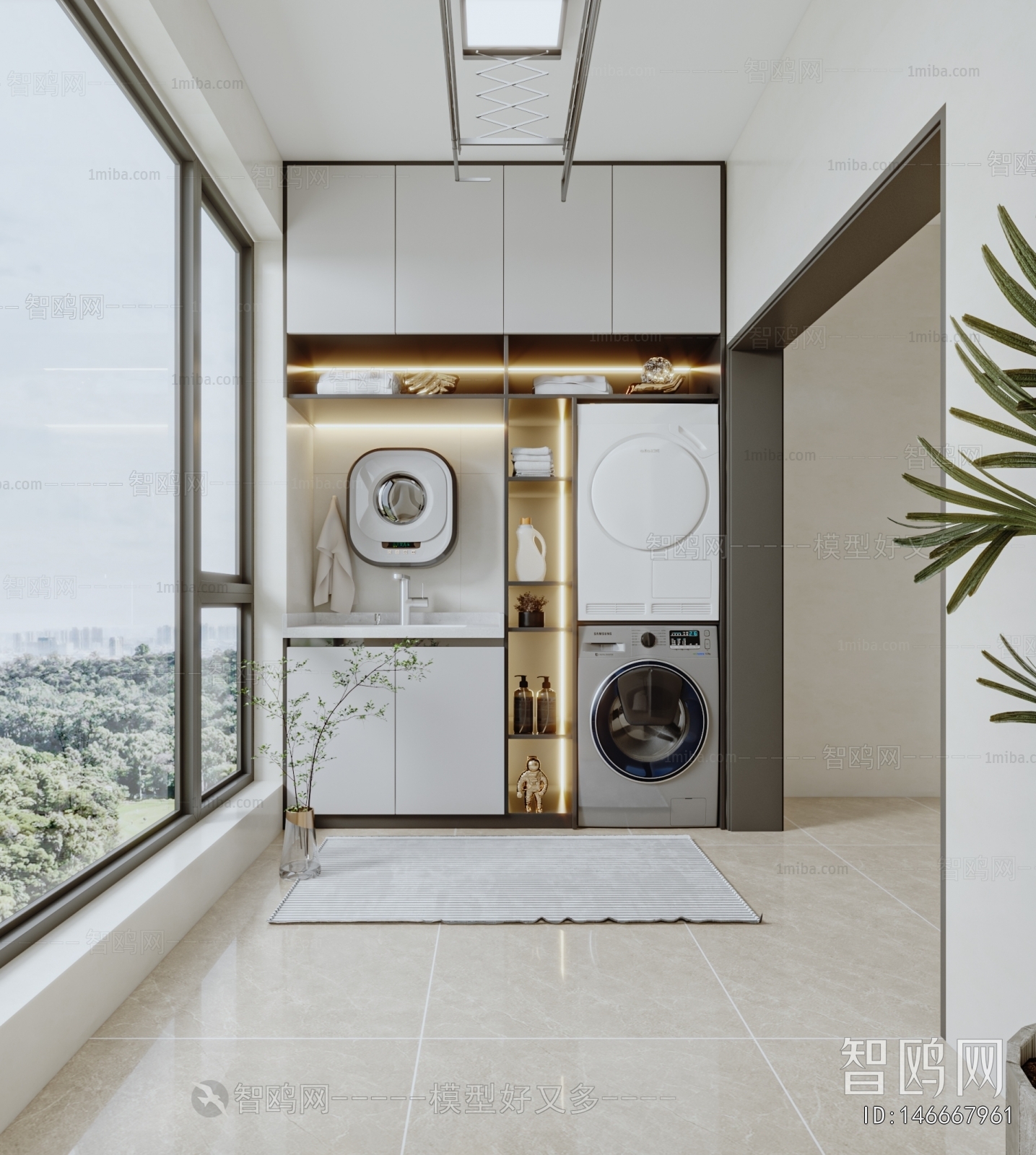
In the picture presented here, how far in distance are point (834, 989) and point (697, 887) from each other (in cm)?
80

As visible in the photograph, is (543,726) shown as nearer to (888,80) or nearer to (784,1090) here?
(784,1090)

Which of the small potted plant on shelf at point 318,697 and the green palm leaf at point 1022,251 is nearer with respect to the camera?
the green palm leaf at point 1022,251

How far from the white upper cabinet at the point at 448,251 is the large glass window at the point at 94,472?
0.85 m

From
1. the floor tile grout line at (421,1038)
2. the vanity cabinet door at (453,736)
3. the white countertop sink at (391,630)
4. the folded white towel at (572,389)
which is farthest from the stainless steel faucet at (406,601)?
the floor tile grout line at (421,1038)

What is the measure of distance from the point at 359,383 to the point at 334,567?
0.90 metres

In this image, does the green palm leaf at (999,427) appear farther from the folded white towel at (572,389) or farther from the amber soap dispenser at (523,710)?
the amber soap dispenser at (523,710)

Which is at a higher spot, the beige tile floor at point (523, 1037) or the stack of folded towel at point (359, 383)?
the stack of folded towel at point (359, 383)

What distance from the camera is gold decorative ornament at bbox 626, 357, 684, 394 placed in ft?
13.3

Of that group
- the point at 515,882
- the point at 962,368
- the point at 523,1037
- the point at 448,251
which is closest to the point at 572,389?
the point at 448,251

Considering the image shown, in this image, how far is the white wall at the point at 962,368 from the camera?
169cm

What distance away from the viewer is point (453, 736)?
→ 3.89 m

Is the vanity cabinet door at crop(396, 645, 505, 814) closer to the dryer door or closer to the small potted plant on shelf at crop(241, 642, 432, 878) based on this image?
the small potted plant on shelf at crop(241, 642, 432, 878)

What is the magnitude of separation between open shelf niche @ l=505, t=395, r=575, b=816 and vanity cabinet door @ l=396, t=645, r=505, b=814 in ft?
0.35

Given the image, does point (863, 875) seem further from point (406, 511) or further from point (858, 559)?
point (406, 511)
